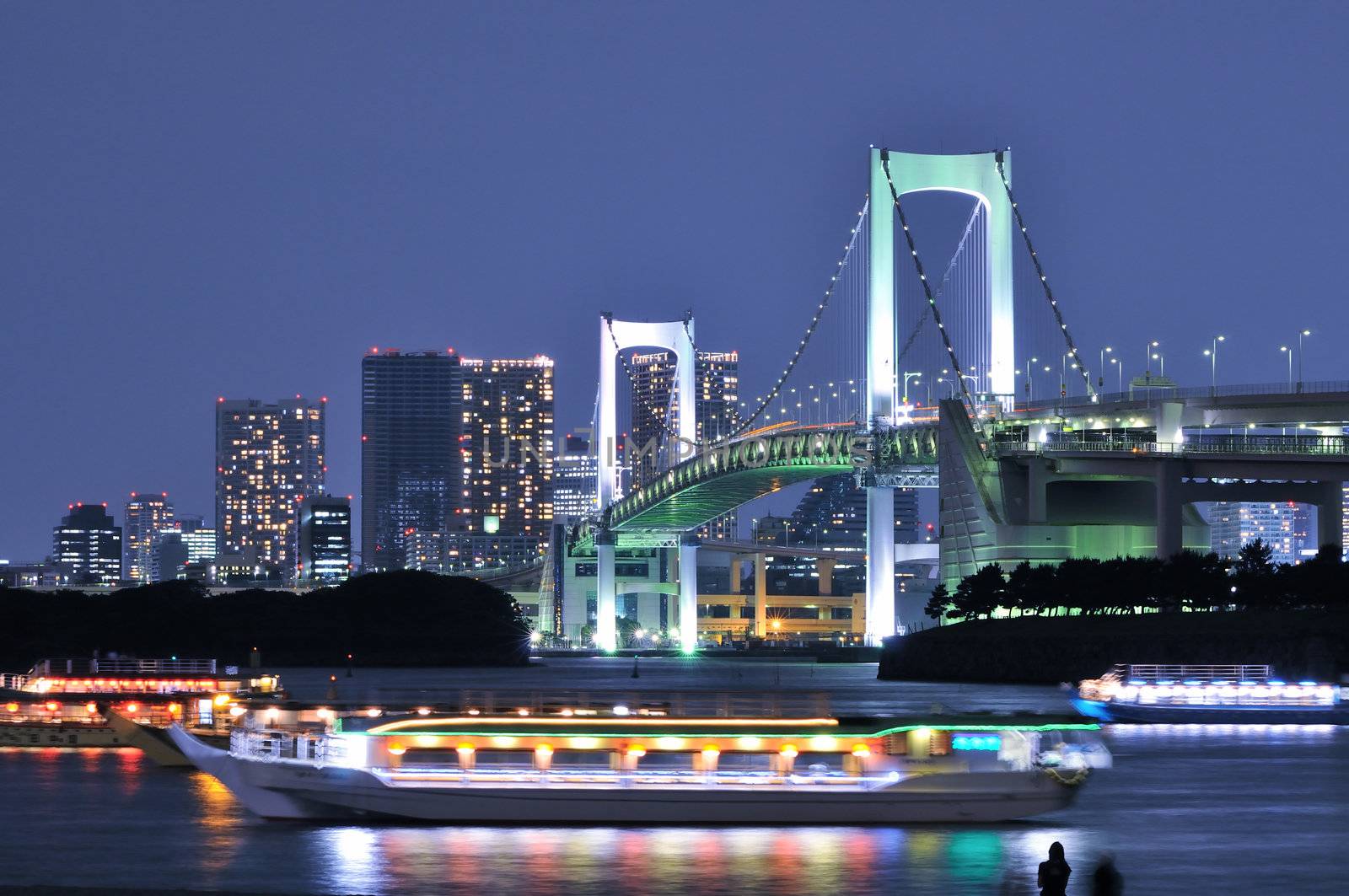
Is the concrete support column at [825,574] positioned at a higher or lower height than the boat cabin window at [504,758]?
higher

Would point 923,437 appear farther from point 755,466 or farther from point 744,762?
point 744,762

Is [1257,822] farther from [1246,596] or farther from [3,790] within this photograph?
[1246,596]

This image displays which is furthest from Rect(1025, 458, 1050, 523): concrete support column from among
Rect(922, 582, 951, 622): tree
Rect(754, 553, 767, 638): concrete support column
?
Rect(754, 553, 767, 638): concrete support column

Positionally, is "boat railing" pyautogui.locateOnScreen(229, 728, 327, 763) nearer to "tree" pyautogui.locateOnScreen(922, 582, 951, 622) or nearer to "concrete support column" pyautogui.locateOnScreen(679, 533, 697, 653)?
"tree" pyautogui.locateOnScreen(922, 582, 951, 622)

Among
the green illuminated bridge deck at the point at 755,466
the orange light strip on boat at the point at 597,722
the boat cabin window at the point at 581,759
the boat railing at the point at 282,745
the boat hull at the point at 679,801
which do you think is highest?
the green illuminated bridge deck at the point at 755,466

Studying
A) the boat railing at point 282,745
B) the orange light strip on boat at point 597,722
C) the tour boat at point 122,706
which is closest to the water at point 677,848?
the boat railing at point 282,745

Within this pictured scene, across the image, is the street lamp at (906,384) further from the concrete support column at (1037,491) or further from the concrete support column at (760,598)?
the concrete support column at (760,598)

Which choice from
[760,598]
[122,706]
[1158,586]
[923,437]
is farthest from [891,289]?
[760,598]

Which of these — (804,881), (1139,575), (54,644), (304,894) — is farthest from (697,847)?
(54,644)
